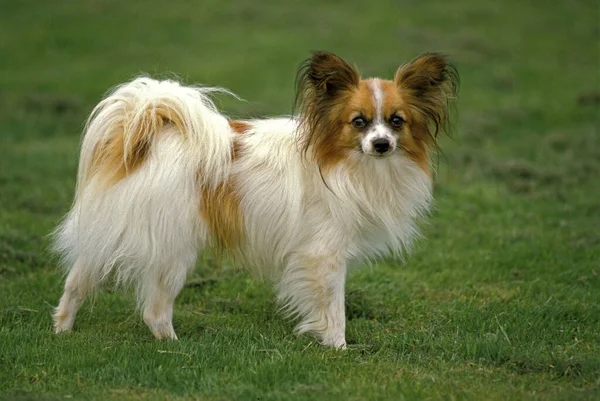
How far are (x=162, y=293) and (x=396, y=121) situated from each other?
191cm

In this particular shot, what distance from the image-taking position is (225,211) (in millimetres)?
6234

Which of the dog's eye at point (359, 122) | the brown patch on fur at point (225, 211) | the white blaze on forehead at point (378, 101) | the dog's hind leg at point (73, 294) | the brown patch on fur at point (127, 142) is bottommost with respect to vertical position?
the dog's hind leg at point (73, 294)

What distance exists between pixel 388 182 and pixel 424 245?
108 inches

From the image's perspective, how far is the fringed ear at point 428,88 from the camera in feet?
20.3

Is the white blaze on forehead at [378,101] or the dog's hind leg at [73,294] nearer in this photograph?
the white blaze on forehead at [378,101]

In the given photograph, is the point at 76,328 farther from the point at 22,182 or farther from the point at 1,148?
the point at 1,148

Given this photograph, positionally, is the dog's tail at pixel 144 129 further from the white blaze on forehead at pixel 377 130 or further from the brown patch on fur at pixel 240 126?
the white blaze on forehead at pixel 377 130

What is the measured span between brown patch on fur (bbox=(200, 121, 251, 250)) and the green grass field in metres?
0.68

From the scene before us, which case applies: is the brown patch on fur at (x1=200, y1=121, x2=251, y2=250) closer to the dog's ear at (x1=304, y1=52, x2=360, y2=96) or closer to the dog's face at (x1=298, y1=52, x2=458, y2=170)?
the dog's face at (x1=298, y1=52, x2=458, y2=170)

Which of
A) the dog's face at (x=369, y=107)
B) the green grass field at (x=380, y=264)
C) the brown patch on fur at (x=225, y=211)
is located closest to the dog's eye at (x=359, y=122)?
the dog's face at (x=369, y=107)

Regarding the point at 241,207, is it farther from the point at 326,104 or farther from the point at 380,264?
the point at 380,264

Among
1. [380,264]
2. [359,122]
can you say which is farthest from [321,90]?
[380,264]

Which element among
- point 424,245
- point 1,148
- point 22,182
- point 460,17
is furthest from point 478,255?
point 460,17

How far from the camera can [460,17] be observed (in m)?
20.6
